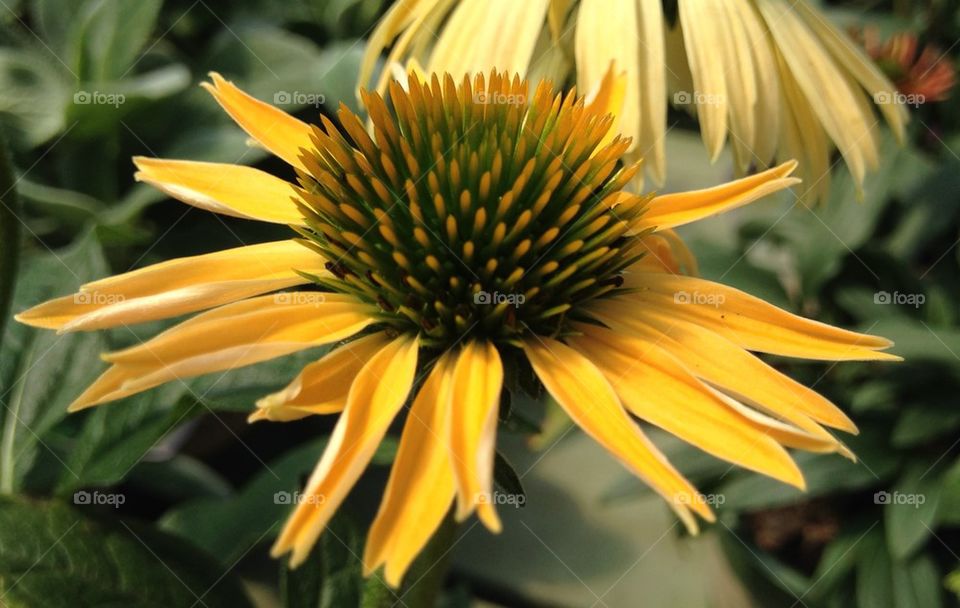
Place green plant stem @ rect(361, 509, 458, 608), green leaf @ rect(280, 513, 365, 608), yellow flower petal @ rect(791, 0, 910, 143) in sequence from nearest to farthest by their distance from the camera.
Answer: green plant stem @ rect(361, 509, 458, 608) → green leaf @ rect(280, 513, 365, 608) → yellow flower petal @ rect(791, 0, 910, 143)

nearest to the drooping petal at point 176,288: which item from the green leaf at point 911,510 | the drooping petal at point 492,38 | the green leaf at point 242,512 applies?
the drooping petal at point 492,38

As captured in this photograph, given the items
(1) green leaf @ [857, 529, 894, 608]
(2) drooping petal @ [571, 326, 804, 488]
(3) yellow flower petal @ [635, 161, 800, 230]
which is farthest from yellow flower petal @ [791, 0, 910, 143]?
(1) green leaf @ [857, 529, 894, 608]

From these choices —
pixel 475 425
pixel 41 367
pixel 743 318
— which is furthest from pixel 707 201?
pixel 41 367

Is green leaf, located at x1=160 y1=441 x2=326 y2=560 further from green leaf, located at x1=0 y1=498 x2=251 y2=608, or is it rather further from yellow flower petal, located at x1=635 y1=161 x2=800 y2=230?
yellow flower petal, located at x1=635 y1=161 x2=800 y2=230

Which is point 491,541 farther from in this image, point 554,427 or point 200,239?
point 200,239

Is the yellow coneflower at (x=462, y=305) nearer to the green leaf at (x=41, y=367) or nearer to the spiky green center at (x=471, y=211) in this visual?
the spiky green center at (x=471, y=211)
